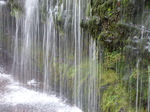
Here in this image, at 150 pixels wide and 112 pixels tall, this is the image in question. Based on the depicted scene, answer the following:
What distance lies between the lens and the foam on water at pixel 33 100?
8086 mm

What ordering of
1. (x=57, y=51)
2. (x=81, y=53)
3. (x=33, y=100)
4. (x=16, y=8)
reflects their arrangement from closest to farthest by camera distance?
(x=81, y=53), (x=33, y=100), (x=57, y=51), (x=16, y=8)

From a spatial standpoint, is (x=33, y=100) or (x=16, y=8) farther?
(x=16, y=8)

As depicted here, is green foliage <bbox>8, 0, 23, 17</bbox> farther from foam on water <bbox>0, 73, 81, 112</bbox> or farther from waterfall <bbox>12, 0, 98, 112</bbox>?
foam on water <bbox>0, 73, 81, 112</bbox>

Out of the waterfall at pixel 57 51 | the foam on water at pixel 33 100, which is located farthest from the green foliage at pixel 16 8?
the foam on water at pixel 33 100

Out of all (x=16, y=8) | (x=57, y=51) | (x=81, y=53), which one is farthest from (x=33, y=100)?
(x=16, y=8)

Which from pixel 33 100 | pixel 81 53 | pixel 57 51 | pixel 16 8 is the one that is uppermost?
pixel 16 8

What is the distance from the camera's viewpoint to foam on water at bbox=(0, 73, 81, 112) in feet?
26.5

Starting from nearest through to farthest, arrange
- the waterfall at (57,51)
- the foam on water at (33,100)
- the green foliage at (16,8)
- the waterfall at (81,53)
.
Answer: the waterfall at (81,53), the waterfall at (57,51), the foam on water at (33,100), the green foliage at (16,8)

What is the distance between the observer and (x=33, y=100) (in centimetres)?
893

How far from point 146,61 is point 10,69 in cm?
1105

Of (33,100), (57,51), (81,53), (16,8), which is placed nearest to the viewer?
(81,53)

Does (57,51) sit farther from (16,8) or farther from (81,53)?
(16,8)

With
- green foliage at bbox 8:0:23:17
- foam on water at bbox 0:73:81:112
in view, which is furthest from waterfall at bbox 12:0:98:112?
foam on water at bbox 0:73:81:112

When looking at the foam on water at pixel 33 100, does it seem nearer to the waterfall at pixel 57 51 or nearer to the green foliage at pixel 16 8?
the waterfall at pixel 57 51
